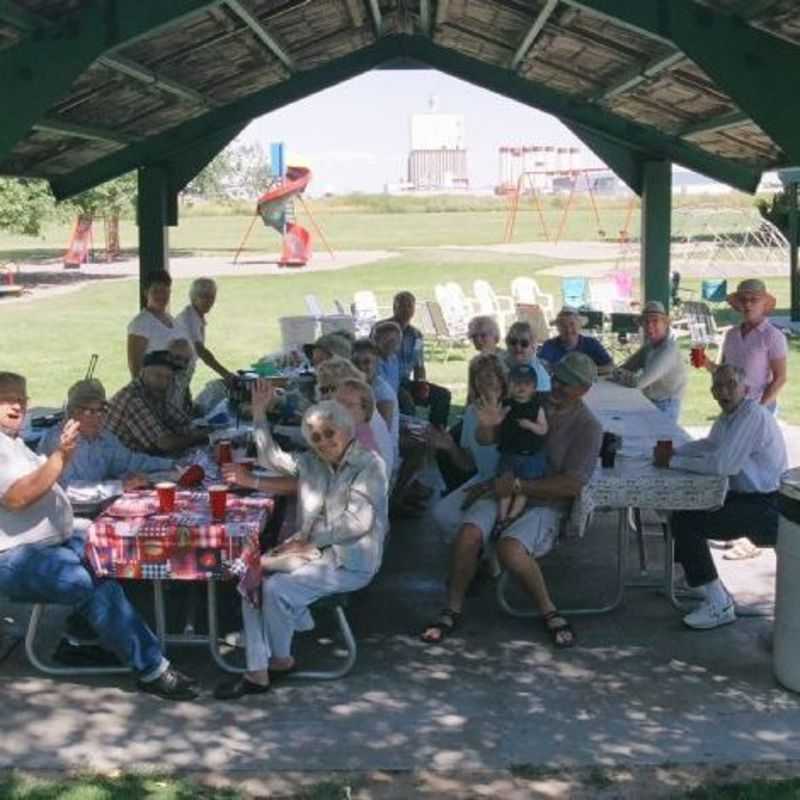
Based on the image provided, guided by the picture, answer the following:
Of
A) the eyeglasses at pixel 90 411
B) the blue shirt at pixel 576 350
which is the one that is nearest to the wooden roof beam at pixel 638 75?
the blue shirt at pixel 576 350

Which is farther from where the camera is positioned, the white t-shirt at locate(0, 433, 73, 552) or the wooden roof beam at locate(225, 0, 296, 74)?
the wooden roof beam at locate(225, 0, 296, 74)

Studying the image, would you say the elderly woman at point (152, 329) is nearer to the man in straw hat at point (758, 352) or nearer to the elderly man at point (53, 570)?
the elderly man at point (53, 570)

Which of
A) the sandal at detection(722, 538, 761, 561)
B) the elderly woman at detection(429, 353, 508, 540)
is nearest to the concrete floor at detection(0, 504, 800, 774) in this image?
the elderly woman at detection(429, 353, 508, 540)

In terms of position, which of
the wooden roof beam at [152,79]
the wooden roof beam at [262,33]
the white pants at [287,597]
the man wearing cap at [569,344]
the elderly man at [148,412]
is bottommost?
the white pants at [287,597]

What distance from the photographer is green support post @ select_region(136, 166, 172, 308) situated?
988 centimetres

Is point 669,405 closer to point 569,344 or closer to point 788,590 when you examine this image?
point 569,344

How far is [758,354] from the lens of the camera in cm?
695

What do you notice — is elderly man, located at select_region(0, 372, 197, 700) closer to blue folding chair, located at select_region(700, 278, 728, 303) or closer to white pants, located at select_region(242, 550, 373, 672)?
white pants, located at select_region(242, 550, 373, 672)

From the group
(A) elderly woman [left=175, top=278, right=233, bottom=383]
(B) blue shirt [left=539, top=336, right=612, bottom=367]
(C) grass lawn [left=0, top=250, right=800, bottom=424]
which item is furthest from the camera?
(C) grass lawn [left=0, top=250, right=800, bottom=424]

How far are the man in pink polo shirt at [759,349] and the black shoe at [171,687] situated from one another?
145 inches

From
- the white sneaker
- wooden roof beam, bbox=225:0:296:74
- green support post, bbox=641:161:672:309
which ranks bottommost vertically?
the white sneaker

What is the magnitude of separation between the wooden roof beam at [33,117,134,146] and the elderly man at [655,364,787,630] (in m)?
3.91

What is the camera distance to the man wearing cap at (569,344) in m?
8.41

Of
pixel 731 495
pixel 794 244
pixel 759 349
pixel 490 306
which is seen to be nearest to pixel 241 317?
pixel 490 306
